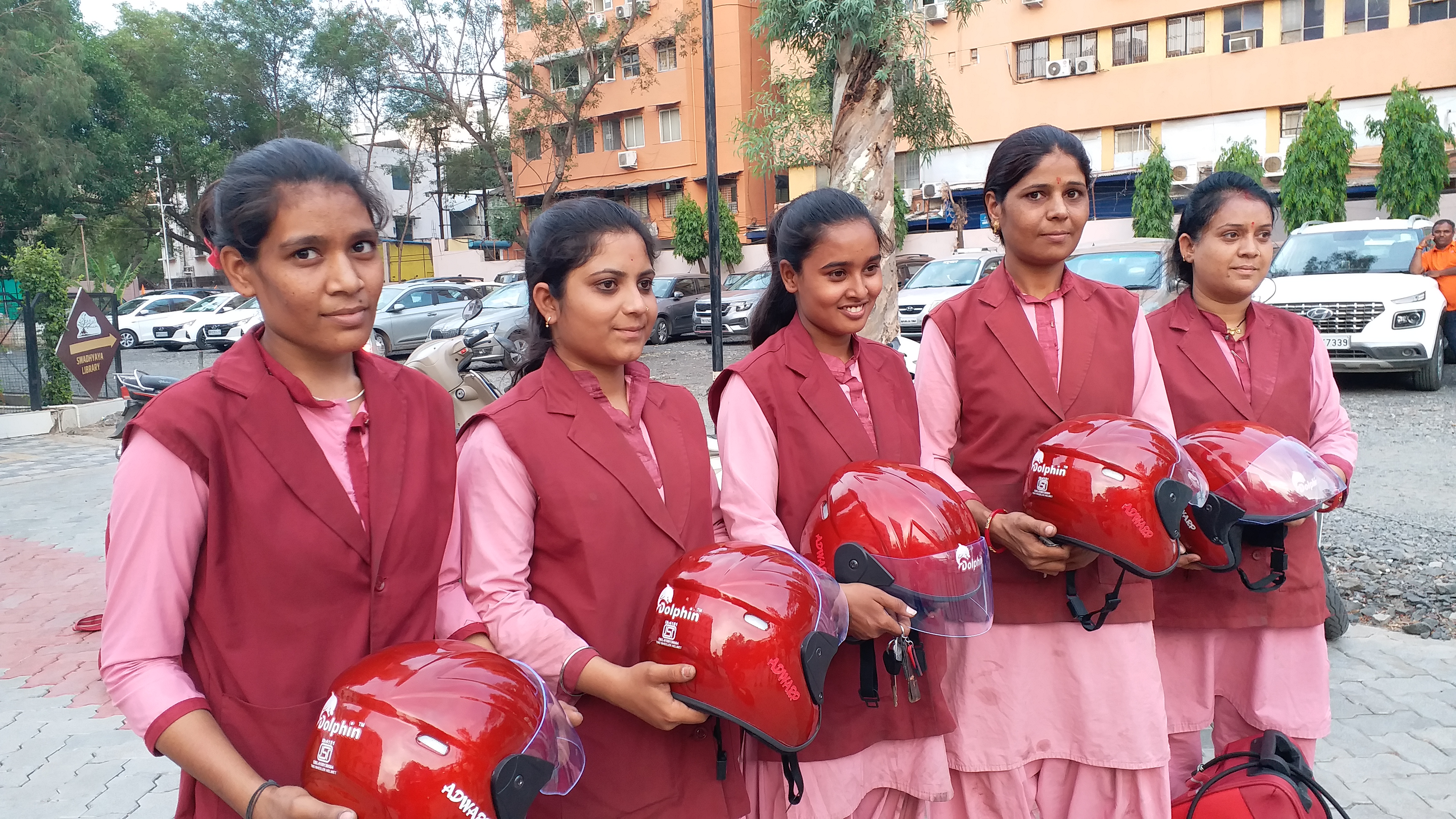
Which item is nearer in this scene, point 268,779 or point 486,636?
point 268,779

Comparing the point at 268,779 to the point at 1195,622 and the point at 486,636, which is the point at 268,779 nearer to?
the point at 486,636

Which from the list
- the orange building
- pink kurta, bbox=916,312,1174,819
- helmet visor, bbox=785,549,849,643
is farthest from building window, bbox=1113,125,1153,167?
helmet visor, bbox=785,549,849,643

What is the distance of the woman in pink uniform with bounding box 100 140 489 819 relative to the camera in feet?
4.55

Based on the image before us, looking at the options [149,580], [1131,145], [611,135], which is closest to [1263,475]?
[149,580]

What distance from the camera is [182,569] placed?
56.0 inches

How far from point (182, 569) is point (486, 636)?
0.49 meters

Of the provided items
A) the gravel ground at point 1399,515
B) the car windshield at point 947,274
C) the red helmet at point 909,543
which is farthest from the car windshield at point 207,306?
the red helmet at point 909,543

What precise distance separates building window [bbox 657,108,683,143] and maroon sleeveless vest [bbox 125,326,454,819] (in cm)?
3225

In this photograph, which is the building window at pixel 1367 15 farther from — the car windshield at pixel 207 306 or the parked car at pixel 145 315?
the parked car at pixel 145 315

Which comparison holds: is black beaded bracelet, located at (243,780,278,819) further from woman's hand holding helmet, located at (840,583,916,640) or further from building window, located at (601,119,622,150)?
building window, located at (601,119,622,150)

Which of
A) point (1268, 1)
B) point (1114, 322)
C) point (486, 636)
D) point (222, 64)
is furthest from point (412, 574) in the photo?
point (222, 64)

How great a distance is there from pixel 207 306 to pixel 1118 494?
2641 centimetres

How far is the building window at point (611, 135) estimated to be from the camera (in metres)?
34.4

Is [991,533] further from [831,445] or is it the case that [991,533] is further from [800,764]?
[800,764]
